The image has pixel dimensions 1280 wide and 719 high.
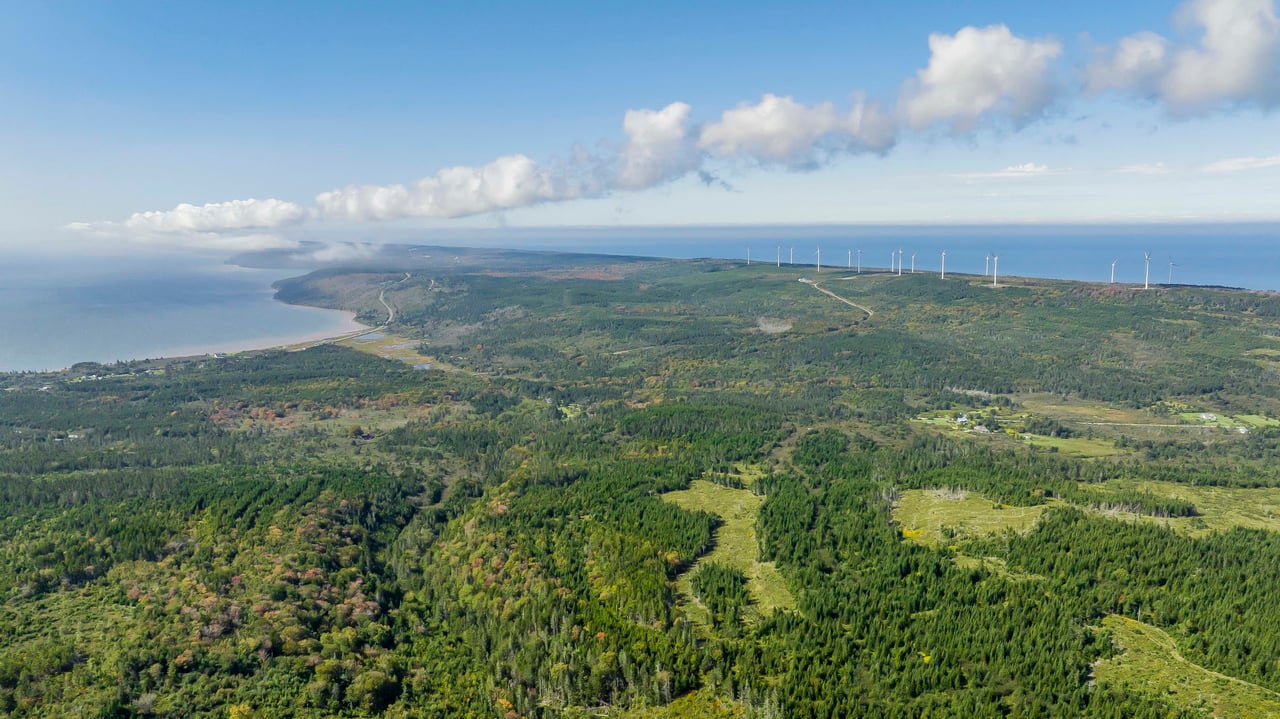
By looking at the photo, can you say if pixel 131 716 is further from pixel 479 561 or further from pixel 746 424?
pixel 746 424

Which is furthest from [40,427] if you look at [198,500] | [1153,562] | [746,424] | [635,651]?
[1153,562]

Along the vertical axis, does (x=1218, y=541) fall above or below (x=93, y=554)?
above

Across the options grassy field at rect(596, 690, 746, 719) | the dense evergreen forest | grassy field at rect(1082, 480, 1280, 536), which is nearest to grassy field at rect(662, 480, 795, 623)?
the dense evergreen forest

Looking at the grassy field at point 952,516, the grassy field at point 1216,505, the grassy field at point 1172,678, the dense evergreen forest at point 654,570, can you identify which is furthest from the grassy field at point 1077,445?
the grassy field at point 1172,678

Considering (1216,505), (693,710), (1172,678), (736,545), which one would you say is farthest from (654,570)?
(1216,505)

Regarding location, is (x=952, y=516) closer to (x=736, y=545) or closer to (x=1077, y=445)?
(x=736, y=545)
